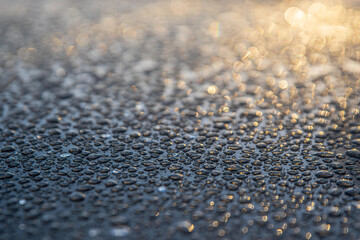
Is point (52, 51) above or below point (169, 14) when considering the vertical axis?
below

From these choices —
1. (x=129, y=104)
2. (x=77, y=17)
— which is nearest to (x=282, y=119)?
(x=129, y=104)

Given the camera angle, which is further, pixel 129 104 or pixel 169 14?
pixel 169 14

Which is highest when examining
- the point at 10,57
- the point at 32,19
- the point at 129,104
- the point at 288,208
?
the point at 32,19

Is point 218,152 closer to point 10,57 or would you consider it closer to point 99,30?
point 10,57

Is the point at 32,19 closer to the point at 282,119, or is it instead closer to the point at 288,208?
the point at 282,119

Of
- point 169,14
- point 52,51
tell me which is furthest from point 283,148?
point 169,14

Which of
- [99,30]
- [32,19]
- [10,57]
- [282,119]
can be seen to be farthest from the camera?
[32,19]

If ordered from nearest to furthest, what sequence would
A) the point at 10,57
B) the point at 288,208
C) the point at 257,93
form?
the point at 288,208 → the point at 257,93 → the point at 10,57
